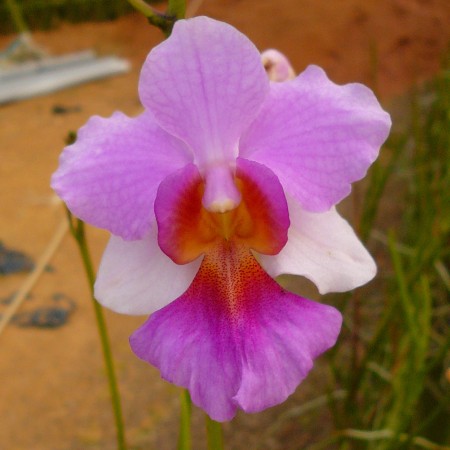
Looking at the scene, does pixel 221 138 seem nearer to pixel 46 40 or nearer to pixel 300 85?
pixel 300 85

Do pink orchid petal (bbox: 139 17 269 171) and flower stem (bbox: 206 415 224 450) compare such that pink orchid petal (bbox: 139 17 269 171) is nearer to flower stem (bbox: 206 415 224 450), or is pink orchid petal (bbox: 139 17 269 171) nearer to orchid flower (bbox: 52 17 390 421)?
orchid flower (bbox: 52 17 390 421)

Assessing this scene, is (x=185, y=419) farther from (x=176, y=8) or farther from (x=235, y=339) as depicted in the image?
(x=176, y=8)

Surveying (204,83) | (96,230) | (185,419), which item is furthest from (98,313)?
(96,230)

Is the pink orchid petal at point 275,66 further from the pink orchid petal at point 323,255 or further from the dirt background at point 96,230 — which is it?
the dirt background at point 96,230

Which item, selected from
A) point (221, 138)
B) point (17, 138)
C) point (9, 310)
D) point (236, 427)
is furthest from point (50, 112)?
point (221, 138)

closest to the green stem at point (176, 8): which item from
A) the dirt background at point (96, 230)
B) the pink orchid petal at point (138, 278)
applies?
the pink orchid petal at point (138, 278)
